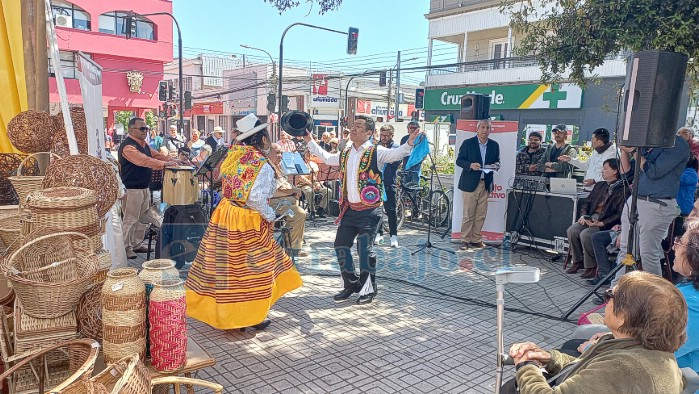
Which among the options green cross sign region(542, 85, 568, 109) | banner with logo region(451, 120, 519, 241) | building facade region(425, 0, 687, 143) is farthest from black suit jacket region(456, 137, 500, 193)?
green cross sign region(542, 85, 568, 109)

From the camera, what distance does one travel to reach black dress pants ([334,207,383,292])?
16.6ft

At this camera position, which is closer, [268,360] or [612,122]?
[268,360]

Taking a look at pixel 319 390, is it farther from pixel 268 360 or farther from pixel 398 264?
pixel 398 264

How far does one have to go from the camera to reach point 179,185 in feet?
19.3

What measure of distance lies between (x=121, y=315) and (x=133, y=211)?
15.6 ft

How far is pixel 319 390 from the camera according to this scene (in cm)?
345

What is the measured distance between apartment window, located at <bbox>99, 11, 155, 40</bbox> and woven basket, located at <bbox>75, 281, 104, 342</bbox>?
28416 millimetres

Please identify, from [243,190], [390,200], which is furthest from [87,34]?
[243,190]

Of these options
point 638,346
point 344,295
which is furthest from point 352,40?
point 638,346

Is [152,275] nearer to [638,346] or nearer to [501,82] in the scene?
[638,346]

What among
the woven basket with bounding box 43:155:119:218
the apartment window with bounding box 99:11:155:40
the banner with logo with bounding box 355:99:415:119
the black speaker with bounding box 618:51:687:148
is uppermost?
the apartment window with bounding box 99:11:155:40

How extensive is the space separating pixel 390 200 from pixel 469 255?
4.83 feet

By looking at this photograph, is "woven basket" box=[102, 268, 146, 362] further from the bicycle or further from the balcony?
the balcony

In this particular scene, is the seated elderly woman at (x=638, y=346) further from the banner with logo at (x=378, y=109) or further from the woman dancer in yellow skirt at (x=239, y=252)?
the banner with logo at (x=378, y=109)
